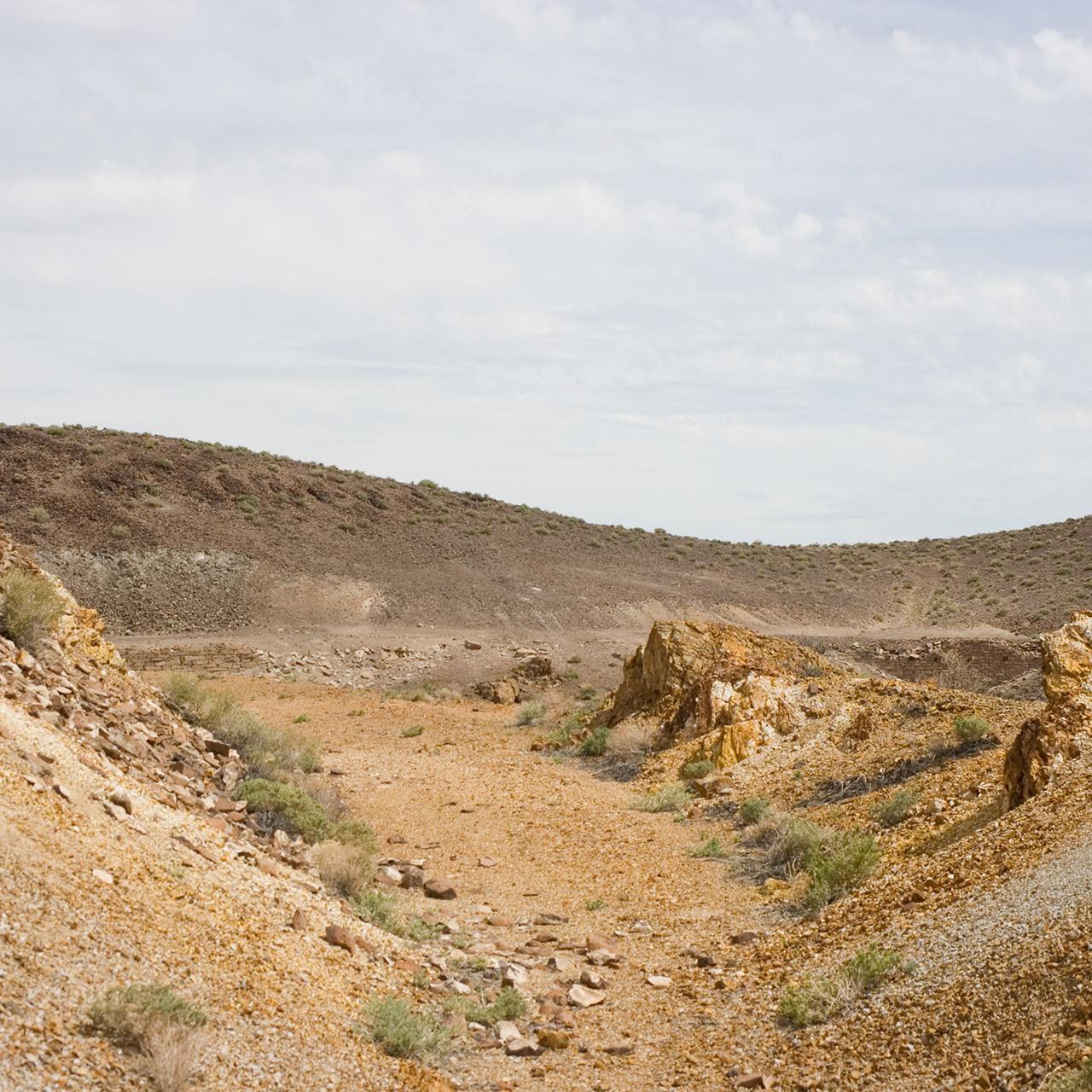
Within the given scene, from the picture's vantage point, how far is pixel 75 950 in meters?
6.16

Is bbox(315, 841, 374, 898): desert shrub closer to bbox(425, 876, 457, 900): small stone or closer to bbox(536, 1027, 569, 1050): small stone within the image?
bbox(425, 876, 457, 900): small stone

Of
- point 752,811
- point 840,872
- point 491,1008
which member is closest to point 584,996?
point 491,1008

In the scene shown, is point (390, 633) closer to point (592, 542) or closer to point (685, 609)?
point (685, 609)

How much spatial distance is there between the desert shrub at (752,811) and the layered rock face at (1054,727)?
4.03 metres

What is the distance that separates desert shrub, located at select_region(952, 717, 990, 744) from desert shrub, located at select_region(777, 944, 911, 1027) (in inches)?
296

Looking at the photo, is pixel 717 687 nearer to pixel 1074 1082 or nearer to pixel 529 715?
pixel 529 715

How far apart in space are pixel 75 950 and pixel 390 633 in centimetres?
3595

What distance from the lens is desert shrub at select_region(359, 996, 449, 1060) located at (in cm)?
700

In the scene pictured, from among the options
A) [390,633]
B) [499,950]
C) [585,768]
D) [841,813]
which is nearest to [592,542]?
[390,633]

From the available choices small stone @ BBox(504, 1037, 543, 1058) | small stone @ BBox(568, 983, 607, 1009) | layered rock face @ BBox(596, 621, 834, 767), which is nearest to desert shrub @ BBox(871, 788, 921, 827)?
layered rock face @ BBox(596, 621, 834, 767)

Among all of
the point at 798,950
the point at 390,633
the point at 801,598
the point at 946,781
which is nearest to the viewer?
the point at 798,950

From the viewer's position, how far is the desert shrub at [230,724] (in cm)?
1437

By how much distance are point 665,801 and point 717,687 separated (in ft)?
13.5

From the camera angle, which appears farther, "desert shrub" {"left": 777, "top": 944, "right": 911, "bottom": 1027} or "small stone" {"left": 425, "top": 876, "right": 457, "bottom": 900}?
"small stone" {"left": 425, "top": 876, "right": 457, "bottom": 900}
